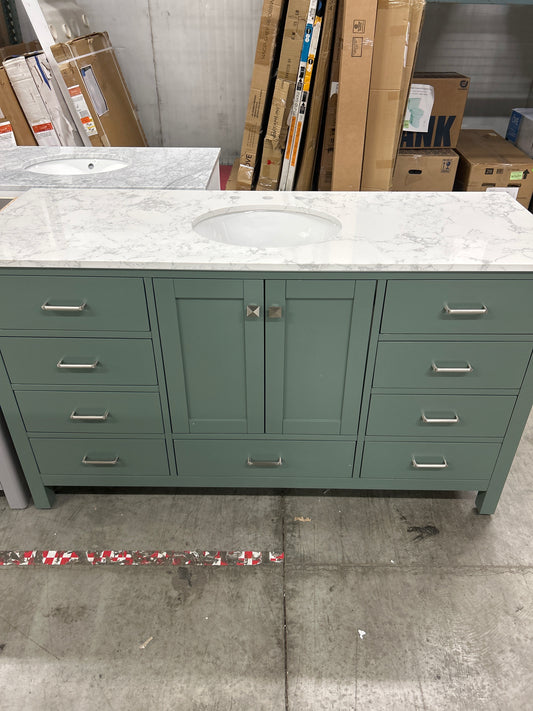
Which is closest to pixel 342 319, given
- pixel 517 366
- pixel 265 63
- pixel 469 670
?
pixel 517 366

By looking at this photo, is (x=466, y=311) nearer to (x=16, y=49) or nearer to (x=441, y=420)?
(x=441, y=420)

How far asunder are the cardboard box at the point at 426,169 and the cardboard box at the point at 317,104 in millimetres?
506

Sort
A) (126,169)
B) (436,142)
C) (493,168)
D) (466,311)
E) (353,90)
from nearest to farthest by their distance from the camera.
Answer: (466,311), (126,169), (353,90), (493,168), (436,142)

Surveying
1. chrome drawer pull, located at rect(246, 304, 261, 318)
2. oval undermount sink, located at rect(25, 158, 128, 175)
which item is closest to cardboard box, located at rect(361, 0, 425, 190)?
oval undermount sink, located at rect(25, 158, 128, 175)

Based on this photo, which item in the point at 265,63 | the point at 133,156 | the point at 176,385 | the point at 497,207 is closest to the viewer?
the point at 176,385

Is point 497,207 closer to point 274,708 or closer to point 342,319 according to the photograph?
point 342,319

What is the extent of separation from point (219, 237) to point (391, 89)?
1.36m

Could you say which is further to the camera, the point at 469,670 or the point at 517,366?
the point at 517,366

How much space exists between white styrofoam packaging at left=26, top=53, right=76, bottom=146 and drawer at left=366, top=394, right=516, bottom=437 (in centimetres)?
229

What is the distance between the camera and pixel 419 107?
3066 millimetres

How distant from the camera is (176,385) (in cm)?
172

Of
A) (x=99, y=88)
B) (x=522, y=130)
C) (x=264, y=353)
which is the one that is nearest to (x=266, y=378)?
(x=264, y=353)

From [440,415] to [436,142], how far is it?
2164 mm

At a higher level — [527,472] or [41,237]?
[41,237]
